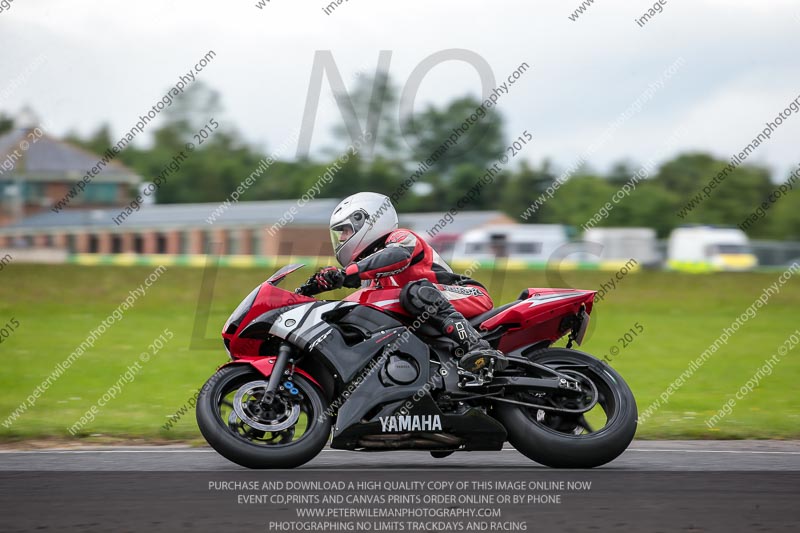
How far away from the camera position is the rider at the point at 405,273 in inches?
268

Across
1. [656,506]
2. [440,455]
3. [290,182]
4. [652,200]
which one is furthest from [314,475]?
[290,182]

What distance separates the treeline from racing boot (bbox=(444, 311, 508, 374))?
5862 centimetres

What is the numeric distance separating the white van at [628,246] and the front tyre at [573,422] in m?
42.8

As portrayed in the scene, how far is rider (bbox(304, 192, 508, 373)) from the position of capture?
6.80 meters

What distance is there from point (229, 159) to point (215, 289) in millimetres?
56323

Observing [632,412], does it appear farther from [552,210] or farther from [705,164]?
[705,164]

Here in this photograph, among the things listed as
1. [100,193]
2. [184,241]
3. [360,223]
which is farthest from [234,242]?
[360,223]

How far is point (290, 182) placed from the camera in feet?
245

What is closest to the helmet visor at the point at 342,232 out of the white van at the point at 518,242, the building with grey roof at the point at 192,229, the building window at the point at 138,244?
the white van at the point at 518,242

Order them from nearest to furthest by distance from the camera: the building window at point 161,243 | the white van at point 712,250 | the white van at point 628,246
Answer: the white van at point 712,250 < the white van at point 628,246 < the building window at point 161,243

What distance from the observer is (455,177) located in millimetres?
70312

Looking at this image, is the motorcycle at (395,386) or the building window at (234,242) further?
the building window at (234,242)

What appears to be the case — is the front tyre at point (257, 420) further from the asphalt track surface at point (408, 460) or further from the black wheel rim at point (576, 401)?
the black wheel rim at point (576, 401)

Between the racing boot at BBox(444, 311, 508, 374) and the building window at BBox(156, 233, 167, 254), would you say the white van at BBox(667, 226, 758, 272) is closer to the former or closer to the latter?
the building window at BBox(156, 233, 167, 254)
